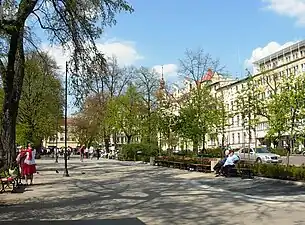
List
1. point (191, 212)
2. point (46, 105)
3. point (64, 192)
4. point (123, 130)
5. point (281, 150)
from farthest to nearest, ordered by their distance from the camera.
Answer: point (123, 130) < point (281, 150) < point (46, 105) < point (64, 192) < point (191, 212)

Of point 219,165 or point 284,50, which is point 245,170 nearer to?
point 219,165

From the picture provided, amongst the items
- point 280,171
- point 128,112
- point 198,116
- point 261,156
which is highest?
point 128,112

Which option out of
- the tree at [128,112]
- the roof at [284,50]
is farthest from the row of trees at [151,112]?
the roof at [284,50]

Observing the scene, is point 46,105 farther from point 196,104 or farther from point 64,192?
point 64,192

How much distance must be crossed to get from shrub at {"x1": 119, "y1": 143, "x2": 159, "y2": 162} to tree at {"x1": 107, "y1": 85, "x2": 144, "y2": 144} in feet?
17.2

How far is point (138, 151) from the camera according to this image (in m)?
52.4

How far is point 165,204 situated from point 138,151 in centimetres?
3763

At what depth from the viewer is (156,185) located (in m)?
21.9

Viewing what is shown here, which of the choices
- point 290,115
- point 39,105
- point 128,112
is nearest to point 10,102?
point 290,115

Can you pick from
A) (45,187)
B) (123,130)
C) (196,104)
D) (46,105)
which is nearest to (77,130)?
(123,130)

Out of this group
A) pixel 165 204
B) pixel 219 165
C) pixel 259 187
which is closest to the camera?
pixel 165 204

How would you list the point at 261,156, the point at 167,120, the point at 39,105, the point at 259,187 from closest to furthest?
the point at 259,187
the point at 261,156
the point at 167,120
the point at 39,105

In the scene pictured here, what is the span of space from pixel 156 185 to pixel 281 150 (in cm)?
3874

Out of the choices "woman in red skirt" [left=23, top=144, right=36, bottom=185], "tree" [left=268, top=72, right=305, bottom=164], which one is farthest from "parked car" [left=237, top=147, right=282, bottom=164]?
"woman in red skirt" [left=23, top=144, right=36, bottom=185]
